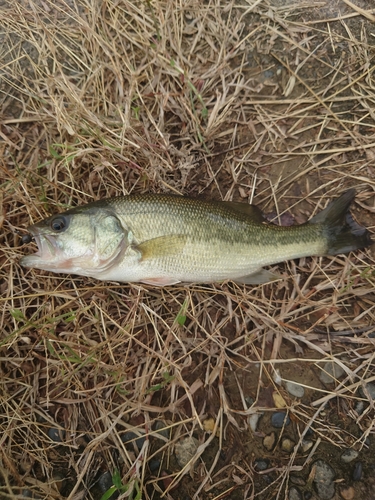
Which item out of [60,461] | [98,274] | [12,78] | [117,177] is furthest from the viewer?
[12,78]

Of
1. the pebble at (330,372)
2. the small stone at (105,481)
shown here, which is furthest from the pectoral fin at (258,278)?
the small stone at (105,481)

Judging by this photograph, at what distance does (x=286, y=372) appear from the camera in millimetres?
3248

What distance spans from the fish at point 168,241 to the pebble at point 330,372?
989 mm

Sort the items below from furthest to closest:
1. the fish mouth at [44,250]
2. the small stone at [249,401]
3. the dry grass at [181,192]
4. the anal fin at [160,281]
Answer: the small stone at [249,401]
the dry grass at [181,192]
the anal fin at [160,281]
the fish mouth at [44,250]

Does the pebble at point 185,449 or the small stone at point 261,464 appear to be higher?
the pebble at point 185,449

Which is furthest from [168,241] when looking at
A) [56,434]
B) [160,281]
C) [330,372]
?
[56,434]

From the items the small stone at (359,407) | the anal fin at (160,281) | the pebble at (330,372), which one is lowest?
the small stone at (359,407)

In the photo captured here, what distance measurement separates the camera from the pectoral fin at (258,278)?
3.14 metres

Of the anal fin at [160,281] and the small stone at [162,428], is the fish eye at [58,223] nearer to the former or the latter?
the anal fin at [160,281]

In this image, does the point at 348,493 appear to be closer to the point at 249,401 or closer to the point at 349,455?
the point at 349,455

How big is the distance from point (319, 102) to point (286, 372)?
101 inches

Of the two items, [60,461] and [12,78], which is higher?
[12,78]

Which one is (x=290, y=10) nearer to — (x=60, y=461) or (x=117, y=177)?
(x=117, y=177)

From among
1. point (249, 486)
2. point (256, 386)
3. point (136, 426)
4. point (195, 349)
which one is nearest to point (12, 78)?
point (195, 349)
